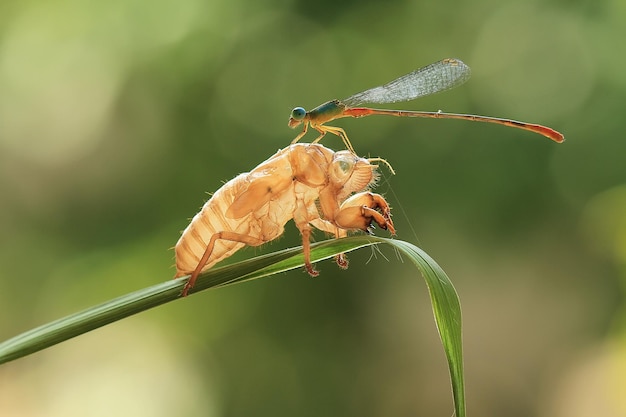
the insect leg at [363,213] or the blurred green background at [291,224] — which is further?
the blurred green background at [291,224]

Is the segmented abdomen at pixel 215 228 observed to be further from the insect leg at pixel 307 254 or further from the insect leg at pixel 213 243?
the insect leg at pixel 307 254

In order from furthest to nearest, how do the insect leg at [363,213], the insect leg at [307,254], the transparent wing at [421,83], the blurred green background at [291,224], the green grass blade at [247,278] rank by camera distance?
the blurred green background at [291,224] < the transparent wing at [421,83] < the insect leg at [363,213] < the insect leg at [307,254] < the green grass blade at [247,278]

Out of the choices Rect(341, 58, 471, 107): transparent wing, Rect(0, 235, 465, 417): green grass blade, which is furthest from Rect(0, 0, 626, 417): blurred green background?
Rect(0, 235, 465, 417): green grass blade

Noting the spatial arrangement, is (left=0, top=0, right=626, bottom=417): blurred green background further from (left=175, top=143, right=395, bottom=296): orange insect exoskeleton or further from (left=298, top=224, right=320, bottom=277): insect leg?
(left=298, top=224, right=320, bottom=277): insect leg

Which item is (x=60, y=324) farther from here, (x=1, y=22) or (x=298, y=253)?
(x=1, y=22)

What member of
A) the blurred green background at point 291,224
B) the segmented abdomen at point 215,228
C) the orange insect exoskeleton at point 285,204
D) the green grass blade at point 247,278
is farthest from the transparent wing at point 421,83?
the blurred green background at point 291,224

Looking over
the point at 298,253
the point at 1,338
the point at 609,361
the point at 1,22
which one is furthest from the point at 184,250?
the point at 1,22
